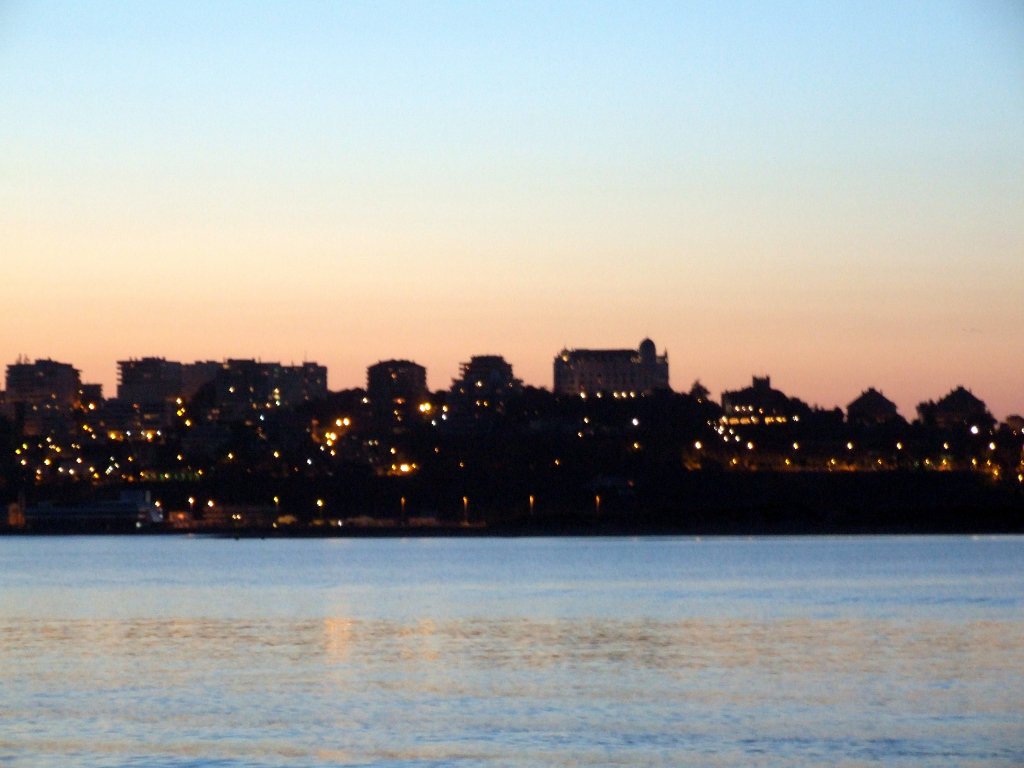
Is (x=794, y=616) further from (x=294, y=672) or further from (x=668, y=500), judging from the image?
(x=668, y=500)

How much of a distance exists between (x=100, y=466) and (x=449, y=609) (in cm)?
14783

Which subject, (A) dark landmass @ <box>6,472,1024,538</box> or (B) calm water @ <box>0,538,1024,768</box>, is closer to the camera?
(B) calm water @ <box>0,538,1024,768</box>

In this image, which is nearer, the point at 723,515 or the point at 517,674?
the point at 517,674

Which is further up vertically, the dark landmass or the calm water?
the dark landmass

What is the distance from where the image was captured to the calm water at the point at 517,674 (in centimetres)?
2325

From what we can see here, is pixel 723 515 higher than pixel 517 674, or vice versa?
pixel 723 515

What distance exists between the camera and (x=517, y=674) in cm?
3184

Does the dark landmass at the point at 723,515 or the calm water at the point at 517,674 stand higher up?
the dark landmass at the point at 723,515

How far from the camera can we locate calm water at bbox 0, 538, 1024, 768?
23250mm

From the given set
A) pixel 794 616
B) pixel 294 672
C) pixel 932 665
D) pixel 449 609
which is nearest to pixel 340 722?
pixel 294 672

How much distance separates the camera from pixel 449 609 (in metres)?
50.8

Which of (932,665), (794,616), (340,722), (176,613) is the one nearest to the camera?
(340,722)

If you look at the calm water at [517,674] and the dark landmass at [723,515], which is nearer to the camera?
the calm water at [517,674]

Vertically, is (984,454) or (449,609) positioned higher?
(984,454)
